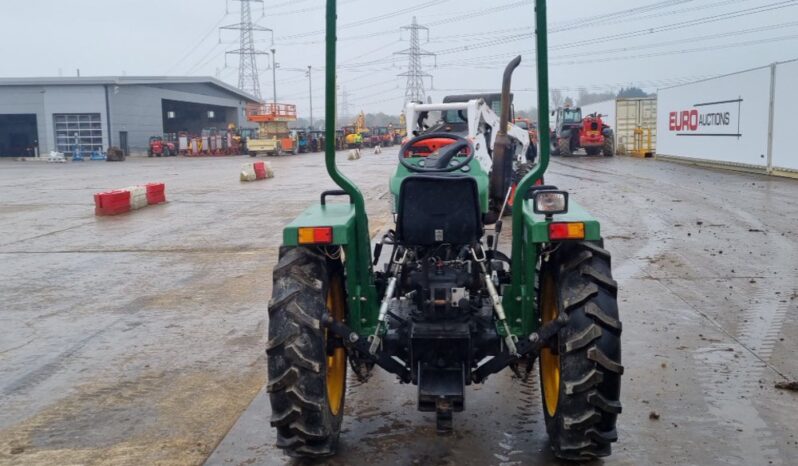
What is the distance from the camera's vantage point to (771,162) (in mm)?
23359

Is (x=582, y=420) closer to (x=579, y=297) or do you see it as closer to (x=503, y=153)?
(x=579, y=297)

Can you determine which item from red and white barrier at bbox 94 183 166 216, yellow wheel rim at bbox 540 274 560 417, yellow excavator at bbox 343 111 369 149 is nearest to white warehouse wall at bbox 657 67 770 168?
red and white barrier at bbox 94 183 166 216

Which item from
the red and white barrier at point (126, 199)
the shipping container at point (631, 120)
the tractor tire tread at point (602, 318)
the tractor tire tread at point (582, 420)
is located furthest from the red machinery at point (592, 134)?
the tractor tire tread at point (582, 420)

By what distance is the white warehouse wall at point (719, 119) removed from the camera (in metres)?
23.9

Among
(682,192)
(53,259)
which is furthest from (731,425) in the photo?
(682,192)

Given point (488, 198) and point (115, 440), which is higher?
point (488, 198)

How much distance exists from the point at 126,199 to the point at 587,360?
49.5 ft

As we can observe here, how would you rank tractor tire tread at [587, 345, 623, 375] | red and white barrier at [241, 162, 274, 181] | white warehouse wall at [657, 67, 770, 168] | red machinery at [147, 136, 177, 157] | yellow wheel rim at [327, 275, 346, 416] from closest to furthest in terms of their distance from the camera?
tractor tire tread at [587, 345, 623, 375], yellow wheel rim at [327, 275, 346, 416], white warehouse wall at [657, 67, 770, 168], red and white barrier at [241, 162, 274, 181], red machinery at [147, 136, 177, 157]

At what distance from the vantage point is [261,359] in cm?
623

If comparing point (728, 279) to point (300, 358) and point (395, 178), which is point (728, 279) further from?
point (300, 358)

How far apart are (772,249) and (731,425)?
6750 mm

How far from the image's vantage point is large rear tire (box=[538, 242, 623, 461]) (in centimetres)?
379

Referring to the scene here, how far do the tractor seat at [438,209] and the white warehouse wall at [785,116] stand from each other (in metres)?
20.6

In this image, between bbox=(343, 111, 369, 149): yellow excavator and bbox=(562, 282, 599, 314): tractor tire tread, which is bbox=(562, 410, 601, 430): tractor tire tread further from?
bbox=(343, 111, 369, 149): yellow excavator
